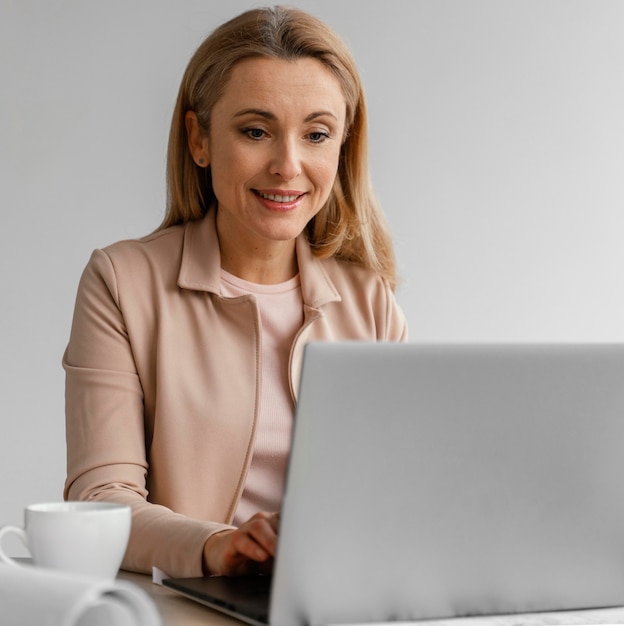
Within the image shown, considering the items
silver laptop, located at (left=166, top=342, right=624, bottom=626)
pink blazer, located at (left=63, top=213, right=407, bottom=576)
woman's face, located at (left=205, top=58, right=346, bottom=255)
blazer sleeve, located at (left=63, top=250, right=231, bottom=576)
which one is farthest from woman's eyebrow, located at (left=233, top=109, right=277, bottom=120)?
silver laptop, located at (left=166, top=342, right=624, bottom=626)

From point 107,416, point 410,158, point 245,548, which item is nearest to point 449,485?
point 245,548

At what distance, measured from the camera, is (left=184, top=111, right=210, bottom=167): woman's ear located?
173 cm

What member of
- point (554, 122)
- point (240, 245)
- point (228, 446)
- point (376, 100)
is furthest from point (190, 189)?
point (554, 122)

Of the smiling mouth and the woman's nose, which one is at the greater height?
the woman's nose

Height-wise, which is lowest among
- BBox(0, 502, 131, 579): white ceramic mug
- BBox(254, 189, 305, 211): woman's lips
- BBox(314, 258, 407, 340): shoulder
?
BBox(0, 502, 131, 579): white ceramic mug

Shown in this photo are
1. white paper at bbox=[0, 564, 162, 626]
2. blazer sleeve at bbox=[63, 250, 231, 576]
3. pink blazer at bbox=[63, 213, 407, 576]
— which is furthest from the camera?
pink blazer at bbox=[63, 213, 407, 576]

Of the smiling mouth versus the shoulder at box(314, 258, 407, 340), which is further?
the shoulder at box(314, 258, 407, 340)

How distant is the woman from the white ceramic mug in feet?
1.51

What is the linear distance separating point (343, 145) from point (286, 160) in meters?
0.24

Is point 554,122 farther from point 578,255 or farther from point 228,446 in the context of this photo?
point 228,446

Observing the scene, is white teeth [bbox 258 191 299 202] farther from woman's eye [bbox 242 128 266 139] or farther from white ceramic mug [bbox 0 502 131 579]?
white ceramic mug [bbox 0 502 131 579]

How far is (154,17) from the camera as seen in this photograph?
3154mm

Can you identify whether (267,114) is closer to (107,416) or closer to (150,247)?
(150,247)

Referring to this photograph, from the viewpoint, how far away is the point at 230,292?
1.71 meters
